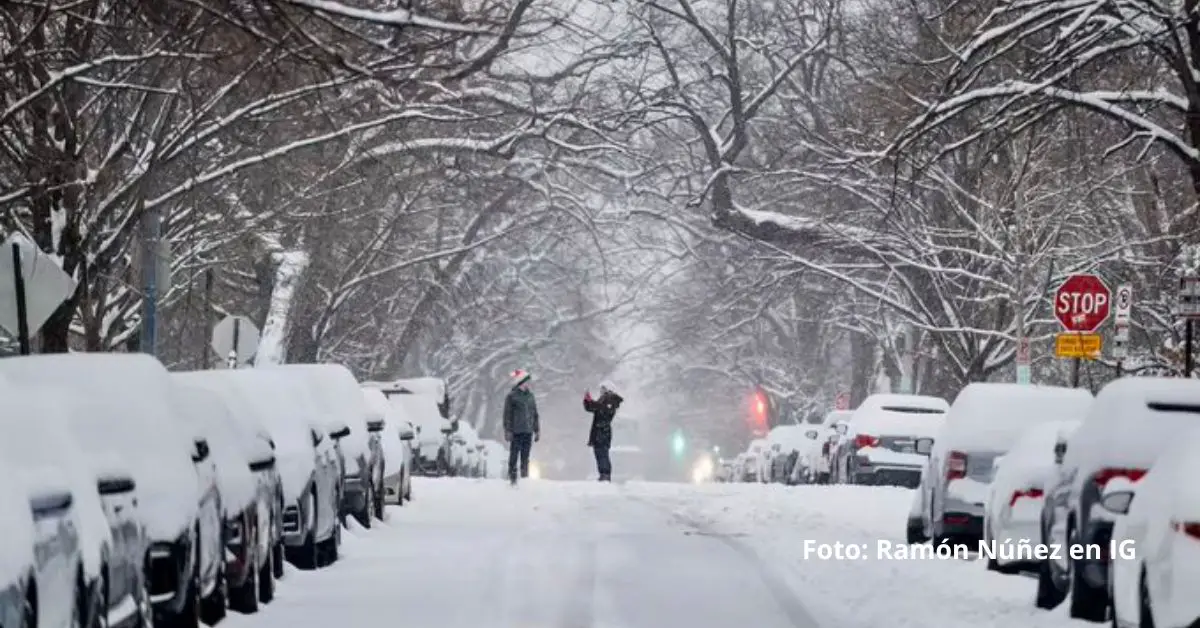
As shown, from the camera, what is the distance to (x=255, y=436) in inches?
624

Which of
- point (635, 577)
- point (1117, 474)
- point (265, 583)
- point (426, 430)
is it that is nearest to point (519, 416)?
point (426, 430)

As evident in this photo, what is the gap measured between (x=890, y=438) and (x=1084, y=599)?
73.4 feet

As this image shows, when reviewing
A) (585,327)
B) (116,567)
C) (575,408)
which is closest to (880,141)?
(116,567)

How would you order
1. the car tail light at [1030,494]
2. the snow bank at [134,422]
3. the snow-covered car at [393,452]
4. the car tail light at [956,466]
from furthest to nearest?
the snow-covered car at [393,452] → the car tail light at [956,466] → the car tail light at [1030,494] → the snow bank at [134,422]

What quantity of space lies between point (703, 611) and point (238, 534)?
326 centimetres

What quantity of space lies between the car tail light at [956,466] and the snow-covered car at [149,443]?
10.0 m

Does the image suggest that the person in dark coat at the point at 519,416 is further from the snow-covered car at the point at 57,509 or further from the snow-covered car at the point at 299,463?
the snow-covered car at the point at 57,509

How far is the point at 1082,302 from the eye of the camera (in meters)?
30.5

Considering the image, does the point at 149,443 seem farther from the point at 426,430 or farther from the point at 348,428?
the point at 426,430

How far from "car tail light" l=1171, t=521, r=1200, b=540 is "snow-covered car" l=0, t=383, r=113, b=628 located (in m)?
4.97

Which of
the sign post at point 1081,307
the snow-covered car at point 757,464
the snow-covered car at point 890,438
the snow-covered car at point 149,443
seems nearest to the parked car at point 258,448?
the snow-covered car at point 149,443

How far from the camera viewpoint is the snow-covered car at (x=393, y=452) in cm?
2742

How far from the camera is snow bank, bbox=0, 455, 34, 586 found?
848cm

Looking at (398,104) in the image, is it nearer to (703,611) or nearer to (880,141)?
(880,141)
